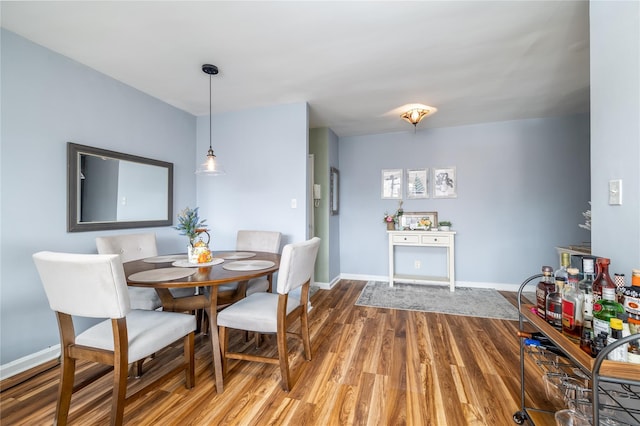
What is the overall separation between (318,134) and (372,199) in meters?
1.34

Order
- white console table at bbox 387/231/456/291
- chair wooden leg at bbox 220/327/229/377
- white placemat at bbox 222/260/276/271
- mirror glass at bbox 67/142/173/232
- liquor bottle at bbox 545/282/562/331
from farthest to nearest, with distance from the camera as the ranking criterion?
white console table at bbox 387/231/456/291 → mirror glass at bbox 67/142/173/232 → white placemat at bbox 222/260/276/271 → chair wooden leg at bbox 220/327/229/377 → liquor bottle at bbox 545/282/562/331

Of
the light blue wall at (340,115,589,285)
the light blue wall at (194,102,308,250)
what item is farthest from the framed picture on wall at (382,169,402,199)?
the light blue wall at (194,102,308,250)

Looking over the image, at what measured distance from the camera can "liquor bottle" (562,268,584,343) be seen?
93 centimetres

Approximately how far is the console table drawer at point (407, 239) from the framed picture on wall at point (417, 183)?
0.66 m

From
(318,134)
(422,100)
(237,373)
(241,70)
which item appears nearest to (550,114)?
(422,100)

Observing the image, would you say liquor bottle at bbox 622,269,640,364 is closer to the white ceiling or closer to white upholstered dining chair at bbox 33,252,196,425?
the white ceiling

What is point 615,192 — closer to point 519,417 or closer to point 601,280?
point 601,280

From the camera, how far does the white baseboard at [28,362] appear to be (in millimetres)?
1703

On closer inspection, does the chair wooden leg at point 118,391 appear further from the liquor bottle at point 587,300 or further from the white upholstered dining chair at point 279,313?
the liquor bottle at point 587,300

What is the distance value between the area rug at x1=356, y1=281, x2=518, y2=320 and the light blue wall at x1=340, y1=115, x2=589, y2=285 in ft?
1.20

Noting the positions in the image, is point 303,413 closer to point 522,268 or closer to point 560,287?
point 560,287

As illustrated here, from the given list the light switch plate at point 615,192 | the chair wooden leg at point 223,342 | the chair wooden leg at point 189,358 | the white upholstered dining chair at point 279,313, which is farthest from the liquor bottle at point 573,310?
the chair wooden leg at point 189,358

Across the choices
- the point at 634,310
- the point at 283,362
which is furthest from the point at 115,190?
the point at 634,310

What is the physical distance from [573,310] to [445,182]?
10.5 ft
